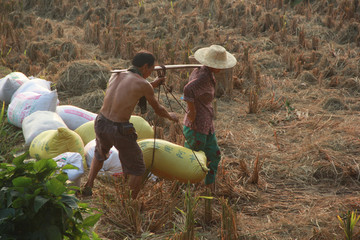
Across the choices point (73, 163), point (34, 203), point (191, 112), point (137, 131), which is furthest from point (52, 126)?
point (34, 203)

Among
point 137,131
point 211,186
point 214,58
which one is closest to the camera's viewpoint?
point 214,58

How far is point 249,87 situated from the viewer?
6676 mm

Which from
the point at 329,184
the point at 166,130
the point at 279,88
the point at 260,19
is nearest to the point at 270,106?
the point at 279,88

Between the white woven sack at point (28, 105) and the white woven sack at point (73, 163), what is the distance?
1.17 meters

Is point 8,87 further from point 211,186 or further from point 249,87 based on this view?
point 249,87

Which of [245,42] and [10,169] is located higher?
[10,169]

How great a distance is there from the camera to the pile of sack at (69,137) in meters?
3.69

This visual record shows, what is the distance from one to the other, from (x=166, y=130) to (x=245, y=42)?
3.77 m

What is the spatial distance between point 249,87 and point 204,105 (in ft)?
10.00

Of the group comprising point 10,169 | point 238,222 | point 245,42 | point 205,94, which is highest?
point 10,169

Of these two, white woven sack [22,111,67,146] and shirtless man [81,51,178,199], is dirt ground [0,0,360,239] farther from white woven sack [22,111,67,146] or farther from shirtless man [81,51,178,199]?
white woven sack [22,111,67,146]

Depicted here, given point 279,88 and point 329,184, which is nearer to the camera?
point 329,184

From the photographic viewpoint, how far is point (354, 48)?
7996 millimetres

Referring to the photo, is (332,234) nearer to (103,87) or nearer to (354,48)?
(103,87)
